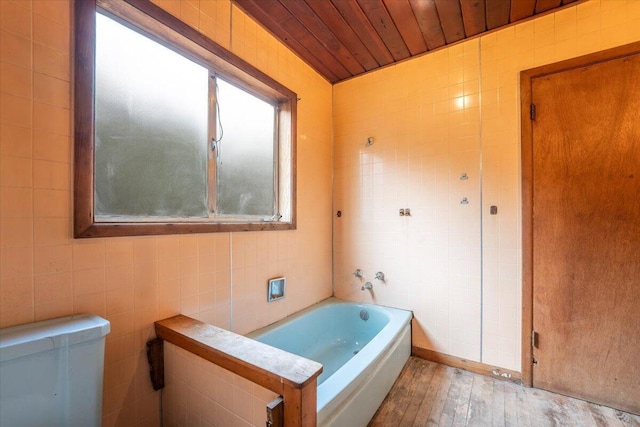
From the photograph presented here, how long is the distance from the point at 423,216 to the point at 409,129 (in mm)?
730

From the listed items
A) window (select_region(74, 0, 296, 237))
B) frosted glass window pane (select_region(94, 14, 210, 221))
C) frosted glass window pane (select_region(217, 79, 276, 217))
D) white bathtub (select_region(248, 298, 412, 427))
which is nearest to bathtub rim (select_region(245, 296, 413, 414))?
white bathtub (select_region(248, 298, 412, 427))

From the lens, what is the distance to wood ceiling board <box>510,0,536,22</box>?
5.41 ft

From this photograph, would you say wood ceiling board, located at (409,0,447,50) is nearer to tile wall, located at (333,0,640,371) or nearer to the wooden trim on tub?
tile wall, located at (333,0,640,371)

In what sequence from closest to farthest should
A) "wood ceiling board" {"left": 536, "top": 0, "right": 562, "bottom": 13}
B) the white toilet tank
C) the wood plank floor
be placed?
the white toilet tank
the wood plank floor
"wood ceiling board" {"left": 536, "top": 0, "right": 562, "bottom": 13}

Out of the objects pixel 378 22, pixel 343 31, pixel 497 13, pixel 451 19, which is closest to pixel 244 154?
pixel 343 31

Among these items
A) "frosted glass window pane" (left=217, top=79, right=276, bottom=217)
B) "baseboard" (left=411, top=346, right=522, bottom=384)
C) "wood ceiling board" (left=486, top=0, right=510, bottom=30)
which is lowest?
"baseboard" (left=411, top=346, right=522, bottom=384)

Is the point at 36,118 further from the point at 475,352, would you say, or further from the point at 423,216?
the point at 475,352

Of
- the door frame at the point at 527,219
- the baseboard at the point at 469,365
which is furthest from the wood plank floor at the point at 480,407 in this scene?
the door frame at the point at 527,219

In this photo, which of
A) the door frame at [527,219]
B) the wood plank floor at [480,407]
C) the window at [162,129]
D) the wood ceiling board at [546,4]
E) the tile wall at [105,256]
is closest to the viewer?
the tile wall at [105,256]

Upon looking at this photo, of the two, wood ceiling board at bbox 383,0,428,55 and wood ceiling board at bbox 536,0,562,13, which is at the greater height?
wood ceiling board at bbox 536,0,562,13

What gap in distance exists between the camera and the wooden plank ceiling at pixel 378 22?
1658 millimetres

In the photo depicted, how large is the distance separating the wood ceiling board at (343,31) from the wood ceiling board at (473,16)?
0.68 metres

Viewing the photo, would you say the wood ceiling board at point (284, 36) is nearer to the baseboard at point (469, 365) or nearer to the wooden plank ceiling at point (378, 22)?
the wooden plank ceiling at point (378, 22)

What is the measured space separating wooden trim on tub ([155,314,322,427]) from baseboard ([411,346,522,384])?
5.04ft
